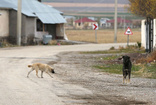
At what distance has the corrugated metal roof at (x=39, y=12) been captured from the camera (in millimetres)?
43044

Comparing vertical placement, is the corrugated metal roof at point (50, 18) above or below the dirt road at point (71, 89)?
above

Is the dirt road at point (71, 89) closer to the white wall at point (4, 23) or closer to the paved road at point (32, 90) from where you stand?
the paved road at point (32, 90)

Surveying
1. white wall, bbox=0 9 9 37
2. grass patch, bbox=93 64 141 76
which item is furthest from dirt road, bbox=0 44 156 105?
white wall, bbox=0 9 9 37

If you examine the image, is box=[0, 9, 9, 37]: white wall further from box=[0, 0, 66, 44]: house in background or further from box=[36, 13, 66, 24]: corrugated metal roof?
box=[36, 13, 66, 24]: corrugated metal roof

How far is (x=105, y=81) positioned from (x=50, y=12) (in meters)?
34.9

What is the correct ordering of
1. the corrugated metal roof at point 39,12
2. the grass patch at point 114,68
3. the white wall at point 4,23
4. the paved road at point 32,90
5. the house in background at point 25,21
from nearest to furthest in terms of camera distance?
the paved road at point 32,90
the grass patch at point 114,68
the white wall at point 4,23
the house in background at point 25,21
the corrugated metal roof at point 39,12

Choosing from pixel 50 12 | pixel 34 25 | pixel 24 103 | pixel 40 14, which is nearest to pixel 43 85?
pixel 24 103

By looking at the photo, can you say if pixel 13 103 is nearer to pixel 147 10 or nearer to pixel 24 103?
pixel 24 103

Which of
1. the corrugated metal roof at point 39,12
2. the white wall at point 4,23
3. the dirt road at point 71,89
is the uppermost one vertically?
the corrugated metal roof at point 39,12

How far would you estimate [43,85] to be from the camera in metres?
13.6

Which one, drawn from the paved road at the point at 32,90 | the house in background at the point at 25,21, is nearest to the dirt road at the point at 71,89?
the paved road at the point at 32,90

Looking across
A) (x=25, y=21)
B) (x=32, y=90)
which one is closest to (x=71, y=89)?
(x=32, y=90)

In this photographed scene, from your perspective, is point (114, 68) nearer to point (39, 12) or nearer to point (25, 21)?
point (25, 21)

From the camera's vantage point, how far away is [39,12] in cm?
4547
